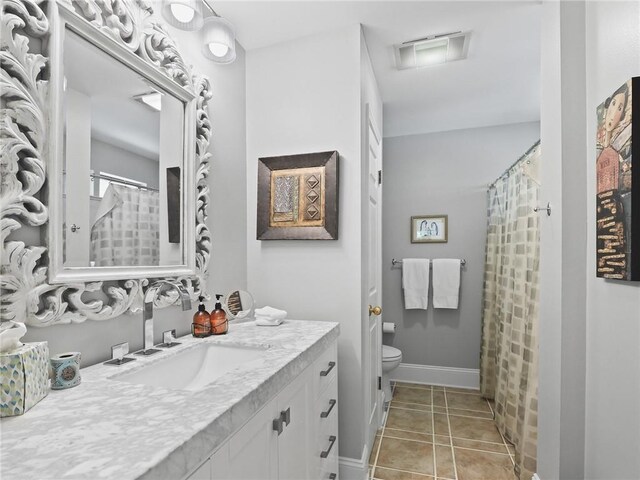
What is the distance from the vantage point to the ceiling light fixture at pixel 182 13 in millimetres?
1259

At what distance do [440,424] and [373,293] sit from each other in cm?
115

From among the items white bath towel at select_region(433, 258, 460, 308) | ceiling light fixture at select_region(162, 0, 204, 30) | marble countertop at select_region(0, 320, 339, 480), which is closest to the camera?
marble countertop at select_region(0, 320, 339, 480)

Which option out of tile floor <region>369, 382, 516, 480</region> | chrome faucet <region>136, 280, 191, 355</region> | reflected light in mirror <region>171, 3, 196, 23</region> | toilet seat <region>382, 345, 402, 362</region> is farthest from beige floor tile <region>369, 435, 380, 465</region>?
reflected light in mirror <region>171, 3, 196, 23</region>

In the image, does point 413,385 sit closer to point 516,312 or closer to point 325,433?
point 516,312

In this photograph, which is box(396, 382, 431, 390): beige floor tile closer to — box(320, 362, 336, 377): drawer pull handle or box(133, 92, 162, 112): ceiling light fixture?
box(320, 362, 336, 377): drawer pull handle

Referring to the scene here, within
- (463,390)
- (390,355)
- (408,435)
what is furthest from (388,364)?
(463,390)

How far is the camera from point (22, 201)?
90cm

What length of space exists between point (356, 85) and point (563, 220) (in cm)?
120

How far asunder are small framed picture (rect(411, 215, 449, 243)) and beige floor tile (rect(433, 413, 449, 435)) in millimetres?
1570

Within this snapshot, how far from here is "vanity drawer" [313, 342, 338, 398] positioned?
54.3 inches

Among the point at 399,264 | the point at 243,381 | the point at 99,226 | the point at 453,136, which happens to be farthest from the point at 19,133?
the point at 453,136

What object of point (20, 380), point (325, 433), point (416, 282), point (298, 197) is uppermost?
point (298, 197)

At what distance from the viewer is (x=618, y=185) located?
108 cm

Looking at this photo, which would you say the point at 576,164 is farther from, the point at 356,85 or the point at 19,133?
the point at 19,133
